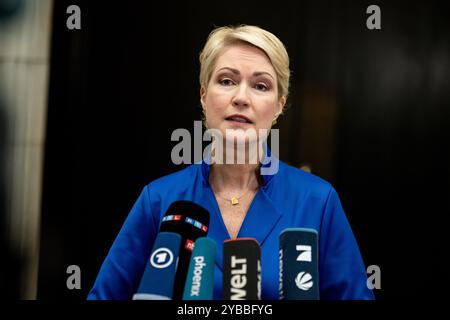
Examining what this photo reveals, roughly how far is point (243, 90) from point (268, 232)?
33cm

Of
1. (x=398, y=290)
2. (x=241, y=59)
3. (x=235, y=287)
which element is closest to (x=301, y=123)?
(x=241, y=59)

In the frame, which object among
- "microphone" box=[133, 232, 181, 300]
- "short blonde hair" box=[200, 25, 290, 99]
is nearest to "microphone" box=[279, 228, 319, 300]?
"microphone" box=[133, 232, 181, 300]

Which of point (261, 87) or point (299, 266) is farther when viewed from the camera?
point (261, 87)

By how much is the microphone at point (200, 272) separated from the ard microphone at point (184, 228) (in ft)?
0.10

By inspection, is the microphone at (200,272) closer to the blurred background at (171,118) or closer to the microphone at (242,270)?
the microphone at (242,270)

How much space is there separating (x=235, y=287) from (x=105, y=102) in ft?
3.43

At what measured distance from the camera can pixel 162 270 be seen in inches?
32.9

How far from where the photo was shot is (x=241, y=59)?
120 cm

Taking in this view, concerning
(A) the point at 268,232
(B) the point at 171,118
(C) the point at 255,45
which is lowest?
(A) the point at 268,232

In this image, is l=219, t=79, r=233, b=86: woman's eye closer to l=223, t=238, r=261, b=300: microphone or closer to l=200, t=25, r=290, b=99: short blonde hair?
l=200, t=25, r=290, b=99: short blonde hair

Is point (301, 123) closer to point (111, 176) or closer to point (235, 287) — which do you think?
point (111, 176)

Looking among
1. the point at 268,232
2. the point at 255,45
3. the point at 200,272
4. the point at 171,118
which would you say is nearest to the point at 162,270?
the point at 200,272

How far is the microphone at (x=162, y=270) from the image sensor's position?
0.82 metres

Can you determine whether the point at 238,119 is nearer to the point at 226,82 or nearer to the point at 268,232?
the point at 226,82
